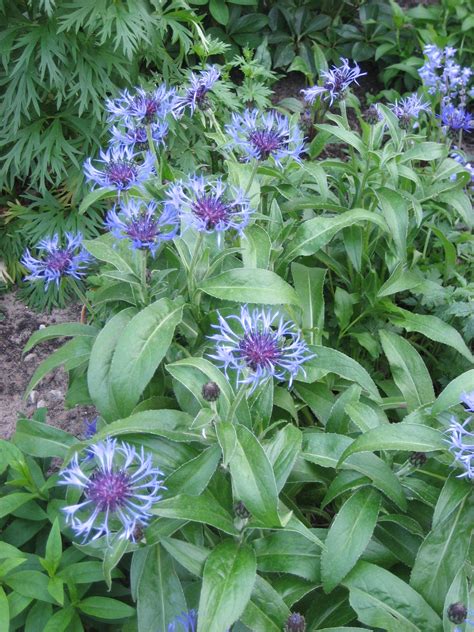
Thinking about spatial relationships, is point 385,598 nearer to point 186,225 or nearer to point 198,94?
point 186,225

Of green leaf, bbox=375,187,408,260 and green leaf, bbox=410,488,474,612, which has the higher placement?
green leaf, bbox=375,187,408,260

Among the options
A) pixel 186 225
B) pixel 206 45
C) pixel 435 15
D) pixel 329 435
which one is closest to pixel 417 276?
pixel 329 435

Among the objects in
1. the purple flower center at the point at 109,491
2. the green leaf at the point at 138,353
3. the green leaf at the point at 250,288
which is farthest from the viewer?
the green leaf at the point at 250,288

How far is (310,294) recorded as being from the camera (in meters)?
2.46

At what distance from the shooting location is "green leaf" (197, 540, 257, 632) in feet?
5.05

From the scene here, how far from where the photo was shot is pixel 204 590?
1579mm

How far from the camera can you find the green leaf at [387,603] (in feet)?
5.45

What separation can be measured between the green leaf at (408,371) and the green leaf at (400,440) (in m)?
0.41

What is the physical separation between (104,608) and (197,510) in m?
0.37

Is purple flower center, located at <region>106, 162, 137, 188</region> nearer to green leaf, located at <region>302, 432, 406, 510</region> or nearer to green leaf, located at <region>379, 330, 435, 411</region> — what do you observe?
green leaf, located at <region>302, 432, 406, 510</region>

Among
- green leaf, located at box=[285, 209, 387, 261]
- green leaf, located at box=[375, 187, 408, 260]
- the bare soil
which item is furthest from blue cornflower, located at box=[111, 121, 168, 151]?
the bare soil

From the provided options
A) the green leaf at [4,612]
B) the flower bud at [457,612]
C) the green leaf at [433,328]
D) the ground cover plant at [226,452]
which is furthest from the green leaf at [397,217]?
the green leaf at [4,612]

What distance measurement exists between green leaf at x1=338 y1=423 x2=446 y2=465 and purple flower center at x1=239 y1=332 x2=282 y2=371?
14.0 inches

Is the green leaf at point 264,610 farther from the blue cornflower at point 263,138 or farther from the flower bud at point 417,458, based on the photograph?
the blue cornflower at point 263,138
